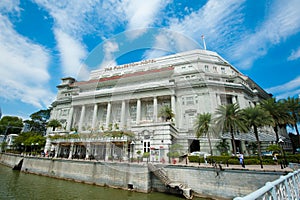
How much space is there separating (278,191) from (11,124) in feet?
269

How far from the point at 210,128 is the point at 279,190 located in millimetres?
21559

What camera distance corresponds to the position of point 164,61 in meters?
44.2

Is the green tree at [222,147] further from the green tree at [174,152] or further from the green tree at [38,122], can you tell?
the green tree at [38,122]

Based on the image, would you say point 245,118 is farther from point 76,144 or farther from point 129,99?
point 76,144

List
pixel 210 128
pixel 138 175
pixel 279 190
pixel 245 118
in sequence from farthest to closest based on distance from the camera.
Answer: pixel 210 128 → pixel 245 118 → pixel 138 175 → pixel 279 190

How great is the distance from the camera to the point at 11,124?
6172cm

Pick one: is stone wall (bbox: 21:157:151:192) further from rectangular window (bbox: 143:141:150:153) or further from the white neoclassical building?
rectangular window (bbox: 143:141:150:153)

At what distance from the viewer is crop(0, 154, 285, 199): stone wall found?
13352 mm

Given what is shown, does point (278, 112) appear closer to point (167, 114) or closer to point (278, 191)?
point (167, 114)

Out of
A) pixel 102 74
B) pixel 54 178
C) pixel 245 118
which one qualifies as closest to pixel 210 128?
pixel 245 118

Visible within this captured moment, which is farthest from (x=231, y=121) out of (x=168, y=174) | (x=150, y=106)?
(x=150, y=106)

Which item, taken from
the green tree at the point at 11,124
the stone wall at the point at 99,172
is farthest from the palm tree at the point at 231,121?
the green tree at the point at 11,124

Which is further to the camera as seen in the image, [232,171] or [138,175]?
[138,175]

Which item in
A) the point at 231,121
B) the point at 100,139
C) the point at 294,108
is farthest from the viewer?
the point at 294,108
